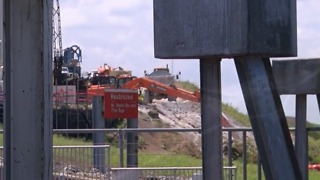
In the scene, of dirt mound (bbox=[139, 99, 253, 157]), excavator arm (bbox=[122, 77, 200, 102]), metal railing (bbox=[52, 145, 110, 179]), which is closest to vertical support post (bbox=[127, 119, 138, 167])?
metal railing (bbox=[52, 145, 110, 179])

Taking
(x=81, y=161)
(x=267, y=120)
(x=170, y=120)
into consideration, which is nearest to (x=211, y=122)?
(x=267, y=120)

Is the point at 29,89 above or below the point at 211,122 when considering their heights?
above

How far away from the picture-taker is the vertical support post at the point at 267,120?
5.41 meters

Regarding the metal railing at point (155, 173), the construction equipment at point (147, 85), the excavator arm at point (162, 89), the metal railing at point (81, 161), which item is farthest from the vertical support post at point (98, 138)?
the excavator arm at point (162, 89)

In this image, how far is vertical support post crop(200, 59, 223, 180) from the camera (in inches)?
227

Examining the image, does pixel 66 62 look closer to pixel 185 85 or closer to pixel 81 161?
pixel 185 85

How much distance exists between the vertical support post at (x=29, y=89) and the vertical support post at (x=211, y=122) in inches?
67.7

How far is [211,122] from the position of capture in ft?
19.0

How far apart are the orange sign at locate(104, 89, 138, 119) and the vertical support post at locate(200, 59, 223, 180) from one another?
1756 cm

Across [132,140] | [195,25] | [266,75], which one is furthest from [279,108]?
[132,140]

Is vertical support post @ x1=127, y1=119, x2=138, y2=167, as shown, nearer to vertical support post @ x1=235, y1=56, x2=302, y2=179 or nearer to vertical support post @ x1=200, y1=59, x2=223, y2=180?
vertical support post @ x1=200, y1=59, x2=223, y2=180

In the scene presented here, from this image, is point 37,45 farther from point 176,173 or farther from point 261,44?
point 176,173

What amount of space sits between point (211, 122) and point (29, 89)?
6.14 ft

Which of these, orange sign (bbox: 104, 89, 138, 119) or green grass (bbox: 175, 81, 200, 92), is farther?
green grass (bbox: 175, 81, 200, 92)
